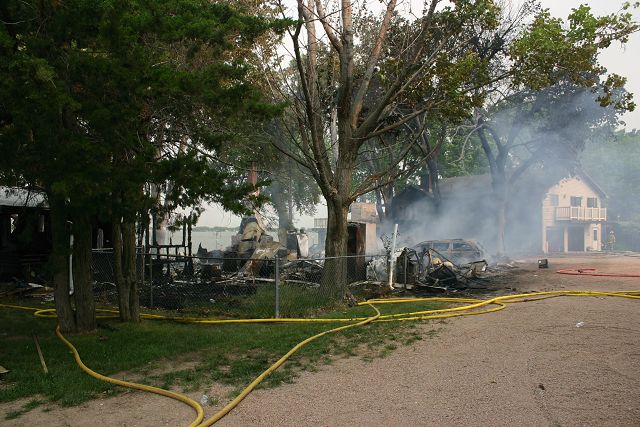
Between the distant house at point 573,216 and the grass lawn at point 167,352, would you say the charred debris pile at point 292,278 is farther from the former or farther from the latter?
the distant house at point 573,216

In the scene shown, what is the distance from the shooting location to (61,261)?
295 inches

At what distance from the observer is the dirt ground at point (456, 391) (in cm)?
488

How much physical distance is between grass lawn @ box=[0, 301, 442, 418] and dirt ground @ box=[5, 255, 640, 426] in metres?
0.38

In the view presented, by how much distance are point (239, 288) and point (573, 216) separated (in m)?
42.4

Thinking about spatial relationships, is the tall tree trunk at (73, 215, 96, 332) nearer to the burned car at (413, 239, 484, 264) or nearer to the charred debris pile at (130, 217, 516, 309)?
the charred debris pile at (130, 217, 516, 309)

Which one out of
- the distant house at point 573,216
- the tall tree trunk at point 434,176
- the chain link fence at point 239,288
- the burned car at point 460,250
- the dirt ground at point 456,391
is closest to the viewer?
the dirt ground at point 456,391

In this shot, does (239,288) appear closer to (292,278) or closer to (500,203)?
(292,278)

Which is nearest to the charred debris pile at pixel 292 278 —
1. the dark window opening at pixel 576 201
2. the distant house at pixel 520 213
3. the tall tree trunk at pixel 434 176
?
the tall tree trunk at pixel 434 176

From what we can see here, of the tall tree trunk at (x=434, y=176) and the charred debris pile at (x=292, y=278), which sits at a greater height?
the tall tree trunk at (x=434, y=176)

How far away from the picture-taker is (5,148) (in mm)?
6348

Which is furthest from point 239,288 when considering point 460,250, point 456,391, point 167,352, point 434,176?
point 434,176

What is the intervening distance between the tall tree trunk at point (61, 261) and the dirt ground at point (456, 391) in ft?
7.72

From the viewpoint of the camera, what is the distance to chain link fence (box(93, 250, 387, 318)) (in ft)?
37.4

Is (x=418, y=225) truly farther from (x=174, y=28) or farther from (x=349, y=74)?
(x=174, y=28)
